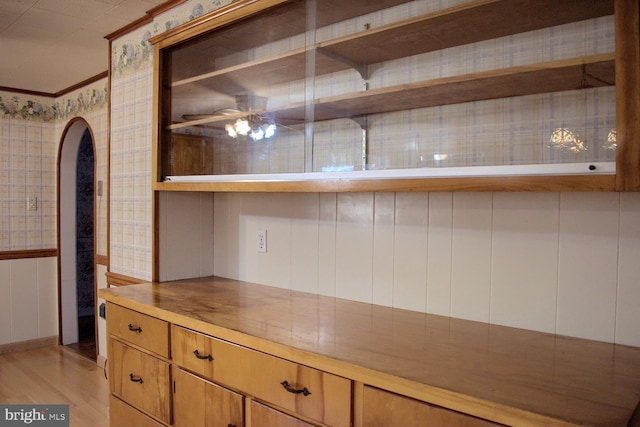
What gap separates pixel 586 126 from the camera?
1.20 metres

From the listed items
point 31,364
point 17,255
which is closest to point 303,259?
point 31,364

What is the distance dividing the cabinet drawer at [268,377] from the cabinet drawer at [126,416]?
369 mm

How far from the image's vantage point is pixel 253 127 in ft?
6.77

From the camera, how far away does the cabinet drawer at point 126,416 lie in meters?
1.98

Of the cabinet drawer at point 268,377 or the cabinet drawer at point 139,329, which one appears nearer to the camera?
the cabinet drawer at point 268,377

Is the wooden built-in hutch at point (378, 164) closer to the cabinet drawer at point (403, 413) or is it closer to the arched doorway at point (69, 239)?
the cabinet drawer at point (403, 413)

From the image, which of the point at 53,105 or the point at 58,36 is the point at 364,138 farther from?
the point at 53,105

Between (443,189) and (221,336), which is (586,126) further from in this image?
(221,336)

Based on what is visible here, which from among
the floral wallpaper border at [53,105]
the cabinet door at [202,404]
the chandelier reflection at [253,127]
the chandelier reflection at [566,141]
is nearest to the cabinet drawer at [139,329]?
the cabinet door at [202,404]

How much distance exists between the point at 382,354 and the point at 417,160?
61 cm

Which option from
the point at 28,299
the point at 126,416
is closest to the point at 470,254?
the point at 126,416

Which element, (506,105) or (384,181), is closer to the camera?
(506,105)

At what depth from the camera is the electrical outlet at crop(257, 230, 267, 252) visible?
2.32 metres

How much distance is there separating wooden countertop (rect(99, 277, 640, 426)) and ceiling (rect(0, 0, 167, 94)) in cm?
151
